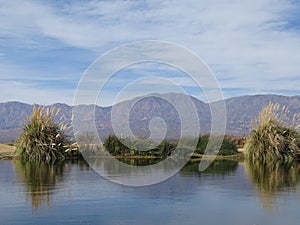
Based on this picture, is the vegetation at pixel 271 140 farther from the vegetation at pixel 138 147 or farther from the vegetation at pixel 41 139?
the vegetation at pixel 41 139

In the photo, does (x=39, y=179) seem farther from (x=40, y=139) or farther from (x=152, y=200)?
(x=40, y=139)

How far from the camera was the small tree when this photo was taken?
30.0 m

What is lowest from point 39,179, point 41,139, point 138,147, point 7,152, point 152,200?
point 152,200

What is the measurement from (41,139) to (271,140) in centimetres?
1419

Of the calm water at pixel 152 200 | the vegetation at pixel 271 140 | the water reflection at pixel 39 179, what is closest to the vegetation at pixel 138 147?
the vegetation at pixel 271 140

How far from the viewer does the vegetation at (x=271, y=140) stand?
107 ft

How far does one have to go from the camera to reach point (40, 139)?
98.3 feet

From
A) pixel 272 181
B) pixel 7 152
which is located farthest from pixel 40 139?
pixel 272 181

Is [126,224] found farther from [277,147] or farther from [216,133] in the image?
[216,133]

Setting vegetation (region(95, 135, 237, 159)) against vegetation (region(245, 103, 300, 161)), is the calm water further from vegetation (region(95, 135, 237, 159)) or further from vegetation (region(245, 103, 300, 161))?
vegetation (region(95, 135, 237, 159))

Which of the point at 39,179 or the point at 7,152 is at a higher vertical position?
the point at 7,152

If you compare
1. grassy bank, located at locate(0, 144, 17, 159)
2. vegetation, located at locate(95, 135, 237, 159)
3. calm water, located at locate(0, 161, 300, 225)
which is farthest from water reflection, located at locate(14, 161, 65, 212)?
vegetation, located at locate(95, 135, 237, 159)

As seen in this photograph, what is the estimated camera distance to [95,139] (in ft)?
115

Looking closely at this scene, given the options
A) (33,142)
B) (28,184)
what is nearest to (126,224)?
(28,184)
